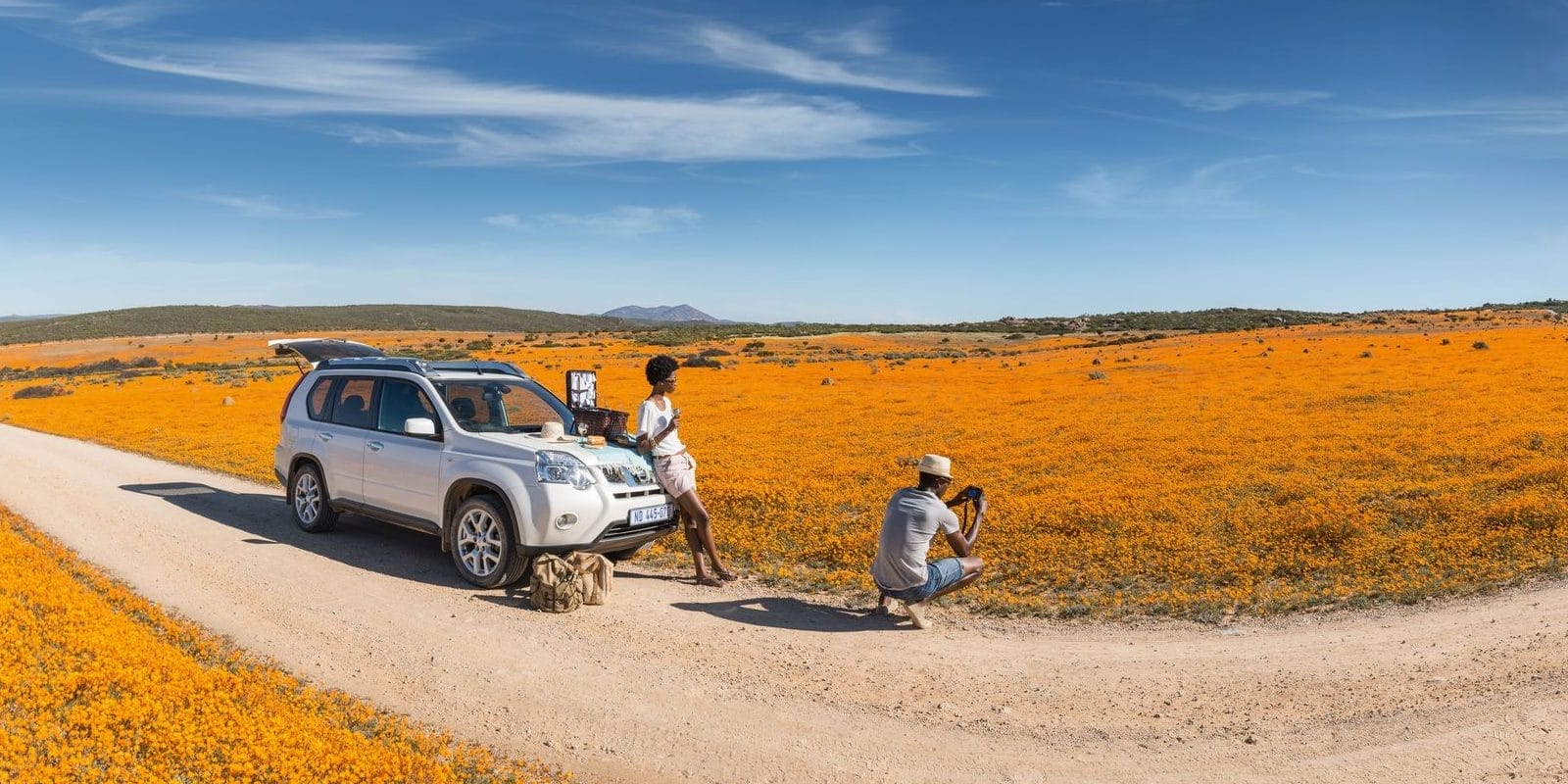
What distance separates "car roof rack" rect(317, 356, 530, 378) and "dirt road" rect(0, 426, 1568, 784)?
2314 millimetres

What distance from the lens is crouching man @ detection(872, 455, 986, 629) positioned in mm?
8172

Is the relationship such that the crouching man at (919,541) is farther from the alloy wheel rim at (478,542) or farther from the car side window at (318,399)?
the car side window at (318,399)

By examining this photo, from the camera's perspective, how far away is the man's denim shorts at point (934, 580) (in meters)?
8.27

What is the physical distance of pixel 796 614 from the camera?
8938 millimetres

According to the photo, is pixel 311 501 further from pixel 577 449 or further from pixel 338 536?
pixel 577 449

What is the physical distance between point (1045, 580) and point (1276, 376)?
29752 millimetres

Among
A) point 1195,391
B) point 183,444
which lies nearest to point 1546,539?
point 1195,391

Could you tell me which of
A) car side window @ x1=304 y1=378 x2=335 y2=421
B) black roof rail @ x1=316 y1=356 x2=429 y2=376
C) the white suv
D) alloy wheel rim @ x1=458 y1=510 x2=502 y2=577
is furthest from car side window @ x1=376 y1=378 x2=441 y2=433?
alloy wheel rim @ x1=458 y1=510 x2=502 y2=577

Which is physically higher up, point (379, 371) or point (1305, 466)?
point (379, 371)

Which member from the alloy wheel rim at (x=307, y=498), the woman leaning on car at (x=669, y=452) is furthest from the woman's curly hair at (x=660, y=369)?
the alloy wheel rim at (x=307, y=498)

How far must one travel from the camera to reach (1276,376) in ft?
115

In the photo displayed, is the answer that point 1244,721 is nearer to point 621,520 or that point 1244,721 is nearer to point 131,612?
point 621,520

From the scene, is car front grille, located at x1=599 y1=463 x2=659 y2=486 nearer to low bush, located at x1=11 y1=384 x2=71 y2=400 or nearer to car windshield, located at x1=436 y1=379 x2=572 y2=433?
car windshield, located at x1=436 y1=379 x2=572 y2=433

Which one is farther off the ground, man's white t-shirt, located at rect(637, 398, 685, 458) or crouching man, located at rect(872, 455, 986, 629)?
man's white t-shirt, located at rect(637, 398, 685, 458)
